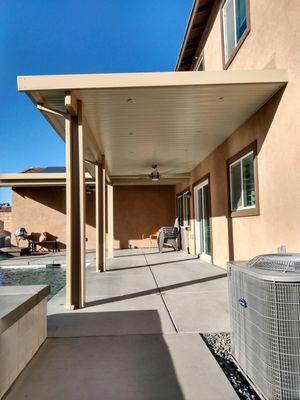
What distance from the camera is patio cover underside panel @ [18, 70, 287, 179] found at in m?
4.96

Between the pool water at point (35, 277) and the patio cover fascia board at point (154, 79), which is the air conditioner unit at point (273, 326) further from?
the pool water at point (35, 277)

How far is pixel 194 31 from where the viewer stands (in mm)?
9906

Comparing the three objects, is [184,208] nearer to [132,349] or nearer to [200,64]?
[200,64]

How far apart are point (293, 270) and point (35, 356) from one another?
2482 mm

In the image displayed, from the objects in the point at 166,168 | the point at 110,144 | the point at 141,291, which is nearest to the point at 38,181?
the point at 166,168

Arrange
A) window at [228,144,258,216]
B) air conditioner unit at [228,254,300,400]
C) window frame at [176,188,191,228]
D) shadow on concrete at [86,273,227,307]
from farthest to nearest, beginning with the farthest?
window frame at [176,188,191,228]
window at [228,144,258,216]
shadow on concrete at [86,273,227,307]
air conditioner unit at [228,254,300,400]

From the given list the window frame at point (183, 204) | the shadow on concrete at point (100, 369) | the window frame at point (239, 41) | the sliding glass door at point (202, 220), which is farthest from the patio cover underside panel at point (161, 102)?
the window frame at point (183, 204)

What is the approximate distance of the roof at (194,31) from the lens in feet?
28.7

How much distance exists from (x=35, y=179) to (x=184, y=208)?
6.34 meters

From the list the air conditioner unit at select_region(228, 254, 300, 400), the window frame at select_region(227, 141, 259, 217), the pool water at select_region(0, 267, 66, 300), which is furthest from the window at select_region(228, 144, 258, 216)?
the pool water at select_region(0, 267, 66, 300)

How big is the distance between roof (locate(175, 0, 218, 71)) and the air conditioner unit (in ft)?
25.7

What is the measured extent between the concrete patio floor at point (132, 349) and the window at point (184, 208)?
7.58m

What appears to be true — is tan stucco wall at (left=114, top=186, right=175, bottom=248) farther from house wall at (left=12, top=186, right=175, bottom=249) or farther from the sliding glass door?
the sliding glass door

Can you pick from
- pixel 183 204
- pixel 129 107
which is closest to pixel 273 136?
pixel 129 107
